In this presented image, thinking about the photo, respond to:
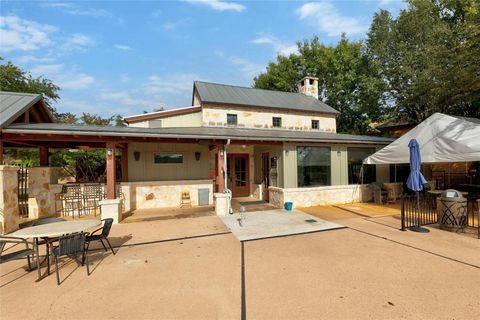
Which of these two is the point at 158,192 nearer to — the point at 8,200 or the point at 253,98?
the point at 8,200

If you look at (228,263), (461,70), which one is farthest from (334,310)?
(461,70)

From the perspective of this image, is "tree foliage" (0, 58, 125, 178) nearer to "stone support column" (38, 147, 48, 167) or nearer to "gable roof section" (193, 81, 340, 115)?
"stone support column" (38, 147, 48, 167)

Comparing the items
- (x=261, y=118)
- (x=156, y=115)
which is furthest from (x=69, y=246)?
(x=261, y=118)

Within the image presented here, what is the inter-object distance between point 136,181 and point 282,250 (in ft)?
25.6

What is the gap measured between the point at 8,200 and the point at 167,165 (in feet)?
17.8

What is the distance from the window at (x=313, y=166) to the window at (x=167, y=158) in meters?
5.61

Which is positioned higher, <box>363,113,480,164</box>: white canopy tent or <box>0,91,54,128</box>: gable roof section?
<box>0,91,54,128</box>: gable roof section

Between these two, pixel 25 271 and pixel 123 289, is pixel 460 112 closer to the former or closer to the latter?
pixel 123 289

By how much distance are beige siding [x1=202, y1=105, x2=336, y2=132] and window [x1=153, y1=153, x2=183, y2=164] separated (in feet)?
9.51

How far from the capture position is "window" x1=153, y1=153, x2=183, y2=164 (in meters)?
10.8

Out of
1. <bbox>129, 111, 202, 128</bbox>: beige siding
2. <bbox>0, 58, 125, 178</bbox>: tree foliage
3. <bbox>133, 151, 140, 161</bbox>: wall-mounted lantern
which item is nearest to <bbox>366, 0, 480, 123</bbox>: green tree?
<bbox>129, 111, 202, 128</bbox>: beige siding

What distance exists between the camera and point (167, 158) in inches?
429

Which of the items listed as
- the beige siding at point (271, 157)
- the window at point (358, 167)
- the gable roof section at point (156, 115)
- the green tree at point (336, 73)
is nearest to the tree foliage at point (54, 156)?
the gable roof section at point (156, 115)

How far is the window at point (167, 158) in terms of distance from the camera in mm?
10758
